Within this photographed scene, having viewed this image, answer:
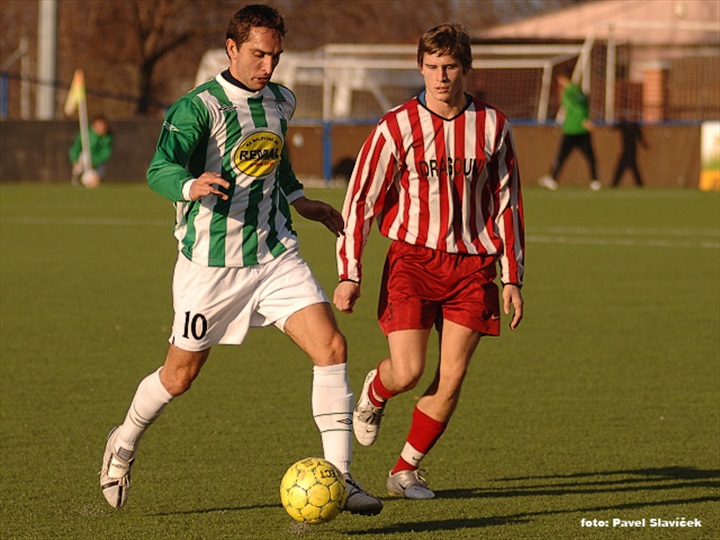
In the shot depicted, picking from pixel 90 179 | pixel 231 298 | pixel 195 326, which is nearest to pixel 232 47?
pixel 231 298

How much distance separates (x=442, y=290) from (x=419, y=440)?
64 centimetres

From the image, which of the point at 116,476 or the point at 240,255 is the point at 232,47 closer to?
the point at 240,255

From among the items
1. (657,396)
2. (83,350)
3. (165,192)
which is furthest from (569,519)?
(83,350)


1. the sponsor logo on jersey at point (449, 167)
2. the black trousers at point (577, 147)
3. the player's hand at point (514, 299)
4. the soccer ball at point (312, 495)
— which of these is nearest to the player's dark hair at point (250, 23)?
the sponsor logo on jersey at point (449, 167)

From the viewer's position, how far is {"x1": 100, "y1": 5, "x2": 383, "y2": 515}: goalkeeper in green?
576 cm

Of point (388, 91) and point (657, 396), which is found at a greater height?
point (388, 91)

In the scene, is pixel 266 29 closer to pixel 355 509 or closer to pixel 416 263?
pixel 416 263

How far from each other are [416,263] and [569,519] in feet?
4.06

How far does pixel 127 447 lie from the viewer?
5.99 m

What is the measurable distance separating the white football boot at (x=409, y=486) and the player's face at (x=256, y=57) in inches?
66.2

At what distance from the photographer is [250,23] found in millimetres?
5719

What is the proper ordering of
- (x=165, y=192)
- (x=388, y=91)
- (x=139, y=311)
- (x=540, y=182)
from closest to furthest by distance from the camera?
1. (x=165, y=192)
2. (x=139, y=311)
3. (x=540, y=182)
4. (x=388, y=91)

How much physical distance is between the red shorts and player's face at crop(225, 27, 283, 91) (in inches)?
39.6

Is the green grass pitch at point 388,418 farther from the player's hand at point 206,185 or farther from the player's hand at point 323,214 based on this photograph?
the player's hand at point 206,185
